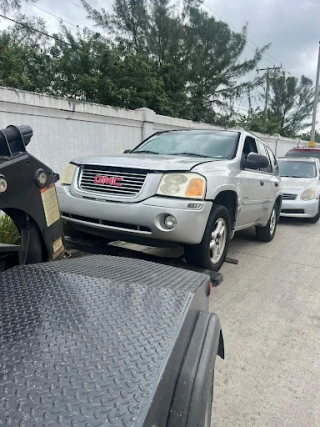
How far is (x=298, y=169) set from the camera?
8.92 meters

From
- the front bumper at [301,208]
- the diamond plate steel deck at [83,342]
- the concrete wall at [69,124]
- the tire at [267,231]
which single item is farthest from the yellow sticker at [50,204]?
the front bumper at [301,208]

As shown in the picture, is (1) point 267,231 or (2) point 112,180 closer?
(2) point 112,180

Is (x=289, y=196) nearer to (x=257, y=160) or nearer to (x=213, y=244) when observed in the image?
(x=257, y=160)

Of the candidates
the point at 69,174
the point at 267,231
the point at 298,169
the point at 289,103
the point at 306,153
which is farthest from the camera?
the point at 289,103

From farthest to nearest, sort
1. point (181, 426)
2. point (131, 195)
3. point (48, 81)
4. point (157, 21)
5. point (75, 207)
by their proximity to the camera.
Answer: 1. point (157, 21)
2. point (48, 81)
3. point (75, 207)
4. point (131, 195)
5. point (181, 426)

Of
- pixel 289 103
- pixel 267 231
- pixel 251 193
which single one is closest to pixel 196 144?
pixel 251 193

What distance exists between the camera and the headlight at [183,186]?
3266 mm

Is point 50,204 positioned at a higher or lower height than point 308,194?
higher

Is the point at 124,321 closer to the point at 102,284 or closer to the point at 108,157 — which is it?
the point at 102,284

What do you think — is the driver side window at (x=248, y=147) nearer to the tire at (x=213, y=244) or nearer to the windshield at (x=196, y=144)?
the windshield at (x=196, y=144)

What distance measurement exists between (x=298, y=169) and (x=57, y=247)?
26.7ft

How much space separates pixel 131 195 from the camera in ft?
11.1

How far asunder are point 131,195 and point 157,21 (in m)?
20.2

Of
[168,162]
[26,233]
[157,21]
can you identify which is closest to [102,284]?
[26,233]
